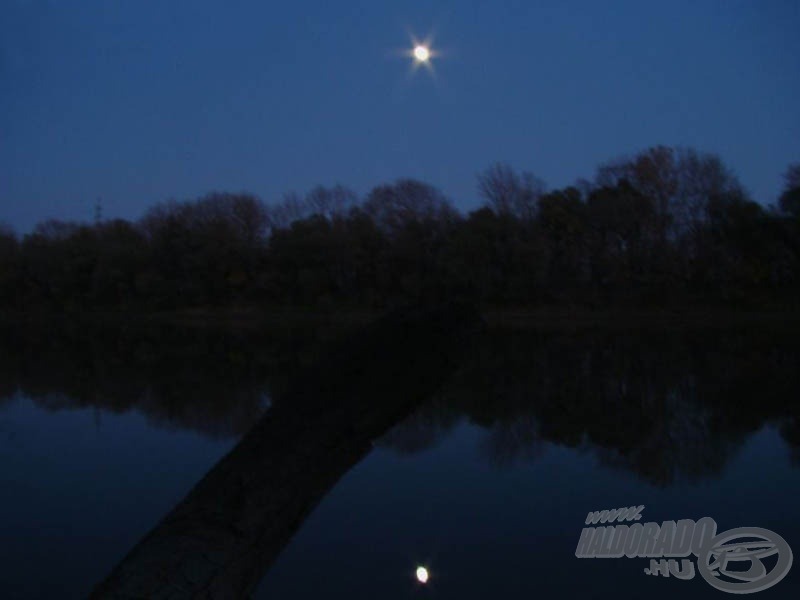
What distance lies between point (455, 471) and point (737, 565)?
5099mm

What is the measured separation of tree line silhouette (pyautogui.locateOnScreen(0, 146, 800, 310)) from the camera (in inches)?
1738

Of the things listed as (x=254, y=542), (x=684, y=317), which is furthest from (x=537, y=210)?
(x=254, y=542)

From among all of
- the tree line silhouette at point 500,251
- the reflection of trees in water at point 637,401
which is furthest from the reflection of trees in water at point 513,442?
the tree line silhouette at point 500,251

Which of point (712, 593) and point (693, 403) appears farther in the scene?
point (693, 403)

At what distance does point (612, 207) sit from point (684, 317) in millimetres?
10591

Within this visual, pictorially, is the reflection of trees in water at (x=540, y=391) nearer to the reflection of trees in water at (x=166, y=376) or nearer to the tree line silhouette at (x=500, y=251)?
the reflection of trees in water at (x=166, y=376)

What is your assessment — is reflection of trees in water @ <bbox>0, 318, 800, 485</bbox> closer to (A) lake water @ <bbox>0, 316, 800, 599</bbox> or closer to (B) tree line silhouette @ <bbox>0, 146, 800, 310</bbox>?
(A) lake water @ <bbox>0, 316, 800, 599</bbox>

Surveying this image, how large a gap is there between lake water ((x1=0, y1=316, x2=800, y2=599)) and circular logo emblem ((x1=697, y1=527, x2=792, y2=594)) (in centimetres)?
8

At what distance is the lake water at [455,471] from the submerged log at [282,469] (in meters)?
0.05

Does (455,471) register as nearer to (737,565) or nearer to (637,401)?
(737,565)

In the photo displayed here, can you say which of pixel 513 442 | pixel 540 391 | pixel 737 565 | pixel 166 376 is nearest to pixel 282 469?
pixel 737 565

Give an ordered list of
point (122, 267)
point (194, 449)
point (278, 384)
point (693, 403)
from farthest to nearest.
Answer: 1. point (122, 267)
2. point (278, 384)
3. point (693, 403)
4. point (194, 449)

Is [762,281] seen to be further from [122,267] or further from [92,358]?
[122,267]

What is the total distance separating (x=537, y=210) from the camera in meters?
50.8
